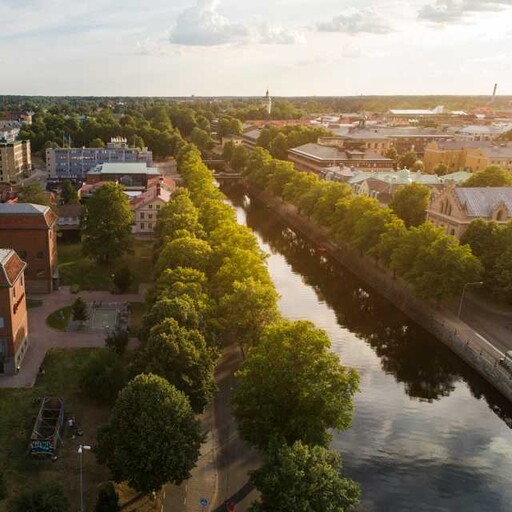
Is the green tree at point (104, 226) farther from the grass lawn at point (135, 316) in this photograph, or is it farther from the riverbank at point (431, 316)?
the riverbank at point (431, 316)

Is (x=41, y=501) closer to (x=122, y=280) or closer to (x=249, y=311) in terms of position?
(x=249, y=311)

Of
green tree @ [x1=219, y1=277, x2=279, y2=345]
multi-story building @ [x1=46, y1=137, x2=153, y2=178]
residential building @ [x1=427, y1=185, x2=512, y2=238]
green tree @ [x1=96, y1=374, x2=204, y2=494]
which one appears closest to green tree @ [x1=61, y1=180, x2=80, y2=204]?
multi-story building @ [x1=46, y1=137, x2=153, y2=178]

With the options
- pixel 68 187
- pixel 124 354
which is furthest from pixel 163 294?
pixel 68 187

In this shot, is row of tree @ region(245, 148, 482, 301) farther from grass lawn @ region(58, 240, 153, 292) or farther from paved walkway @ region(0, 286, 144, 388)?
paved walkway @ region(0, 286, 144, 388)

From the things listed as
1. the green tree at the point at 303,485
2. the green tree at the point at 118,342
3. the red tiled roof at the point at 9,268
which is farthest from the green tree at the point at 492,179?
the green tree at the point at 303,485

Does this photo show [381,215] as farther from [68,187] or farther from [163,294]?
[68,187]
